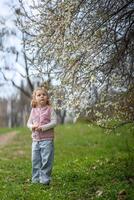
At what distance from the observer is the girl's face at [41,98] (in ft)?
37.9

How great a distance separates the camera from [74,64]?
444 inches

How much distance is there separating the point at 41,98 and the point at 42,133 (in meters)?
0.70

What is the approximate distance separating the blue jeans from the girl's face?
759mm

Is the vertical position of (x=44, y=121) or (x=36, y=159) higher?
(x=44, y=121)

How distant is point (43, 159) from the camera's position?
37.5ft

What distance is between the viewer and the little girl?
37.4 feet

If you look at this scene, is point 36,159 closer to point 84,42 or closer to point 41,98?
point 41,98

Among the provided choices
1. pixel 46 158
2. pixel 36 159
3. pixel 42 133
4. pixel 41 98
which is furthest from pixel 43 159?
pixel 41 98

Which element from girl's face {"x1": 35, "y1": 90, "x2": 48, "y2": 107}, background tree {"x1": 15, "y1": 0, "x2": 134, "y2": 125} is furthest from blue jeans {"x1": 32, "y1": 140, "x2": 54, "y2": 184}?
background tree {"x1": 15, "y1": 0, "x2": 134, "y2": 125}

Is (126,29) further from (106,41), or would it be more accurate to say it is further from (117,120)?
(117,120)

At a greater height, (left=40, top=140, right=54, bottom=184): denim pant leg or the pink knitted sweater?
the pink knitted sweater

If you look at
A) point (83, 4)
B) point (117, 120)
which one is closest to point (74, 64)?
point (83, 4)

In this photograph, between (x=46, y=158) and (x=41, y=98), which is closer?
(x=46, y=158)

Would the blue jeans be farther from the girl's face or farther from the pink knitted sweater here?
the girl's face
